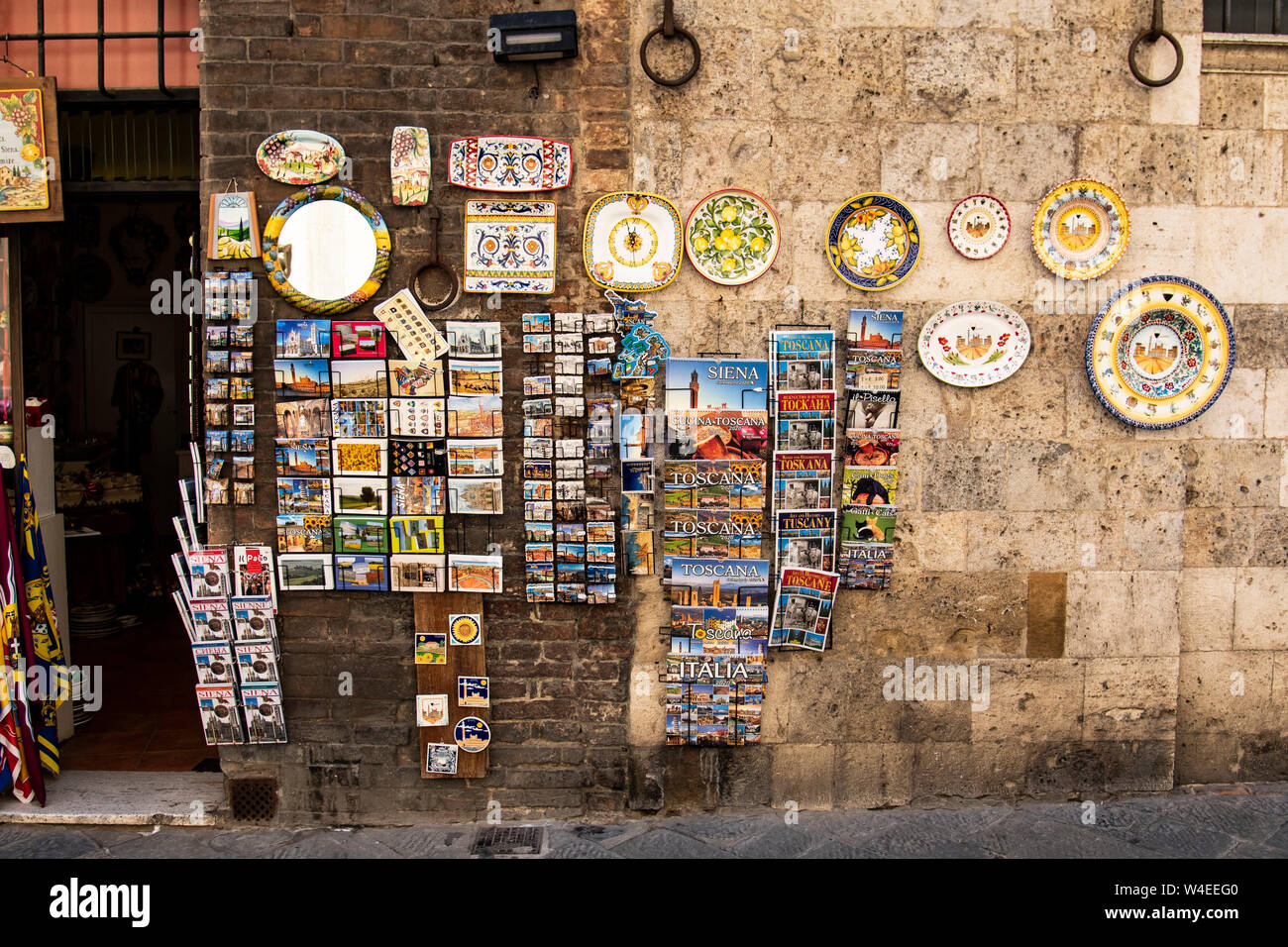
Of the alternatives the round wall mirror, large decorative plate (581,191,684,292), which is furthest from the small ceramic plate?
the round wall mirror

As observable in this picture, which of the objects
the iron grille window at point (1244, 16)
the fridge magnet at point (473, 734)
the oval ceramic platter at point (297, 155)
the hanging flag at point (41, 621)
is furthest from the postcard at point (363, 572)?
the iron grille window at point (1244, 16)

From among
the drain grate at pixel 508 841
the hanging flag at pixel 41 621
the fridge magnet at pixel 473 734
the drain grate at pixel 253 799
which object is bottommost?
the drain grate at pixel 508 841

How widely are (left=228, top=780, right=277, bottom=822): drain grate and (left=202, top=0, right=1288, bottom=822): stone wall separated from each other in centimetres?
11

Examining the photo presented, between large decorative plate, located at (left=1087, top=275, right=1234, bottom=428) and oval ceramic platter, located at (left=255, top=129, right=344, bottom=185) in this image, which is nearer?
oval ceramic platter, located at (left=255, top=129, right=344, bottom=185)

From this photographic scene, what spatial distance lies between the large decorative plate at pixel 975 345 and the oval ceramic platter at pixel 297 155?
10.2 ft

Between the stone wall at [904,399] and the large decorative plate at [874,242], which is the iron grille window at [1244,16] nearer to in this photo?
the stone wall at [904,399]

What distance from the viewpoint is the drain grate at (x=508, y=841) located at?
173 inches

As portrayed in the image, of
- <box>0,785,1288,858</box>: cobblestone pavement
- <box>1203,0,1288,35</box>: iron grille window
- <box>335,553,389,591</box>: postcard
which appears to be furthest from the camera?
<box>1203,0,1288,35</box>: iron grille window

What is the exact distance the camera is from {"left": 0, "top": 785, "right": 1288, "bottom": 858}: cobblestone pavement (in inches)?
173

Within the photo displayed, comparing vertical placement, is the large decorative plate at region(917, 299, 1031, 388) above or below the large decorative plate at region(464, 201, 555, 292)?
below

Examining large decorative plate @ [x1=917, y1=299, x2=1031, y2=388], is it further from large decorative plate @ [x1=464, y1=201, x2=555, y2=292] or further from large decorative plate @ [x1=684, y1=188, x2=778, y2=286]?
large decorative plate @ [x1=464, y1=201, x2=555, y2=292]

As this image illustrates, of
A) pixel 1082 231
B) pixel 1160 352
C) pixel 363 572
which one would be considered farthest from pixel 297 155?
pixel 1160 352

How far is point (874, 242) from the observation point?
15.1 ft

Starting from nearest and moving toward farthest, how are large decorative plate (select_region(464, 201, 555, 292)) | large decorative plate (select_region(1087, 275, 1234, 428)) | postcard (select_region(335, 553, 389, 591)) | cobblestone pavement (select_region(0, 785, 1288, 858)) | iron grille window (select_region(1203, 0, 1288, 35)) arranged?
cobblestone pavement (select_region(0, 785, 1288, 858))
large decorative plate (select_region(464, 201, 555, 292))
postcard (select_region(335, 553, 389, 591))
large decorative plate (select_region(1087, 275, 1234, 428))
iron grille window (select_region(1203, 0, 1288, 35))
